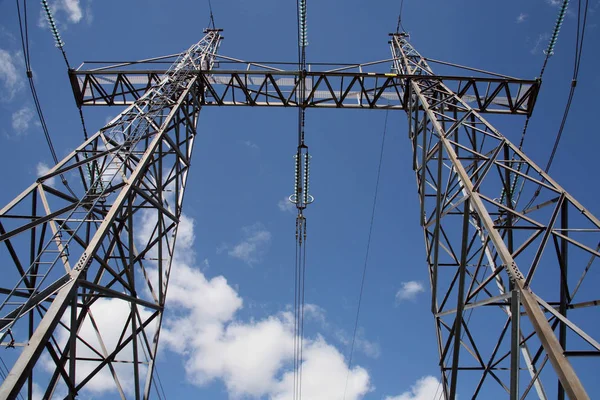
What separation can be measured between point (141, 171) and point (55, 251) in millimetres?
2921

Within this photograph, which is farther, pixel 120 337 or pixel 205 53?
pixel 205 53

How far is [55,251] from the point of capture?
775 centimetres

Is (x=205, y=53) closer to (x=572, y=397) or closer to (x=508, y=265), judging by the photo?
(x=508, y=265)

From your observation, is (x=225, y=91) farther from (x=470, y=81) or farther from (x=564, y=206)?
(x=564, y=206)

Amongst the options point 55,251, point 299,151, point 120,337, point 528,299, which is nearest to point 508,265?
point 528,299

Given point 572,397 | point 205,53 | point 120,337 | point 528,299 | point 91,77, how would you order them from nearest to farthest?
point 572,397
point 528,299
point 120,337
point 91,77
point 205,53

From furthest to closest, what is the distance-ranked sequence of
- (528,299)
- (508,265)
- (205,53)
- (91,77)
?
(205,53), (91,77), (508,265), (528,299)

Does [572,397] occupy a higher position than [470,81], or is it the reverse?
[470,81]

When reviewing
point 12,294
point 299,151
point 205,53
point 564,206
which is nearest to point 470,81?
point 299,151

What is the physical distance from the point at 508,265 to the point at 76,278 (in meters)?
7.09

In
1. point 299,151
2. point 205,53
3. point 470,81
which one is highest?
point 205,53

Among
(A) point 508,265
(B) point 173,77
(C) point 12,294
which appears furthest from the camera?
(B) point 173,77

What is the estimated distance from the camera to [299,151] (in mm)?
15867

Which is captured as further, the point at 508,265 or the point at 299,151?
the point at 299,151
